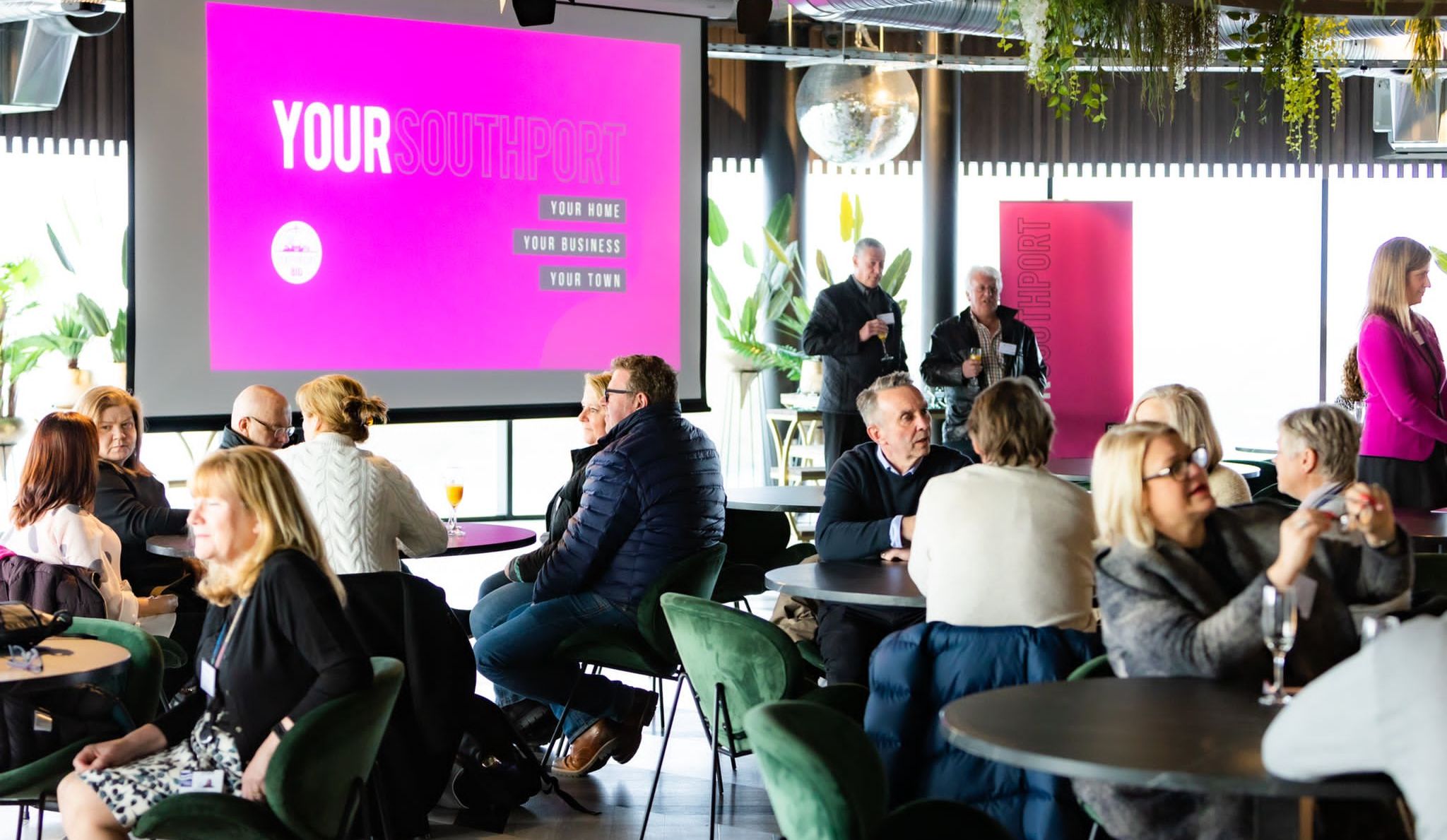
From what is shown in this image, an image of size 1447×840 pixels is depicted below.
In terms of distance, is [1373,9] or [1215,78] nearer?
[1373,9]

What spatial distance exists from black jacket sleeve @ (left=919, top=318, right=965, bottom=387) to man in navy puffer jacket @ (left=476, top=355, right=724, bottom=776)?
3.33m

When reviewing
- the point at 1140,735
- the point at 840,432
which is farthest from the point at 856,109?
the point at 1140,735

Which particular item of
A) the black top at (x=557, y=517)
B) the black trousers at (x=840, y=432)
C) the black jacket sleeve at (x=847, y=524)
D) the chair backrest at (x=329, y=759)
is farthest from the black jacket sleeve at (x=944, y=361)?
the chair backrest at (x=329, y=759)

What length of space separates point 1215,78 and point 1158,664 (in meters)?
9.20

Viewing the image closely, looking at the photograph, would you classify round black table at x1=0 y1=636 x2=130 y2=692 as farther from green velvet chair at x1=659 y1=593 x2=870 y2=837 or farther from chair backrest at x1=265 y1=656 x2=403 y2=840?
green velvet chair at x1=659 y1=593 x2=870 y2=837

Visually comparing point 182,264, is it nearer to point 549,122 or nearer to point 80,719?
point 549,122

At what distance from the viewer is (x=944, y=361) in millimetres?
7973

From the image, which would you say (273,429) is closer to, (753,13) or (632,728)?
(632,728)

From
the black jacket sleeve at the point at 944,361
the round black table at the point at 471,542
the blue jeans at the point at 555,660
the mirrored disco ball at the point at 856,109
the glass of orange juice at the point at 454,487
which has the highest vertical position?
the mirrored disco ball at the point at 856,109

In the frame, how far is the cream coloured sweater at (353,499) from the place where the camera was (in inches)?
166

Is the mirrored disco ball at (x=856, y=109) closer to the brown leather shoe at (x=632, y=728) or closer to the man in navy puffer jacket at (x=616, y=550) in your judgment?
the man in navy puffer jacket at (x=616, y=550)

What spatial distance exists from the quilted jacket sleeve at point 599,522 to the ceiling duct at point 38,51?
425 cm

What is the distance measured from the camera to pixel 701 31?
24.8 feet

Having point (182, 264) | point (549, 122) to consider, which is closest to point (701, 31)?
point (549, 122)
